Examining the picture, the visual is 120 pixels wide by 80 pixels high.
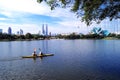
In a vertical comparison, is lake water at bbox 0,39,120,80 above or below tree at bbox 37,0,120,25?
below

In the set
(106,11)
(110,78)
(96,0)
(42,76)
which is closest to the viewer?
(96,0)

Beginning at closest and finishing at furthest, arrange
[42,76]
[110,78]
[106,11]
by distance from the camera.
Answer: [106,11]
[110,78]
[42,76]

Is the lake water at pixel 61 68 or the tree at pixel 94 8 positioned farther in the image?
the lake water at pixel 61 68

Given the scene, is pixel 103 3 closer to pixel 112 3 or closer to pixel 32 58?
pixel 112 3

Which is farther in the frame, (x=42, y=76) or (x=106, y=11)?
(x=42, y=76)

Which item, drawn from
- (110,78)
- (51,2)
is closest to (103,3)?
(51,2)

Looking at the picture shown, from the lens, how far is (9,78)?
2833cm

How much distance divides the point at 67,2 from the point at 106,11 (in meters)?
3.69

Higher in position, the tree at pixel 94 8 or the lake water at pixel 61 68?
the tree at pixel 94 8

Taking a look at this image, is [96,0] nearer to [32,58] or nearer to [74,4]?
[74,4]

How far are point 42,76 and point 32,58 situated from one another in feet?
83.0

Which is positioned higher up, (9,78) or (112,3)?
(112,3)

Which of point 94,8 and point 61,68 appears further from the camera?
point 61,68

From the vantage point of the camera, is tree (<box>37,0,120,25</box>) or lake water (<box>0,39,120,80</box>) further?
lake water (<box>0,39,120,80</box>)
